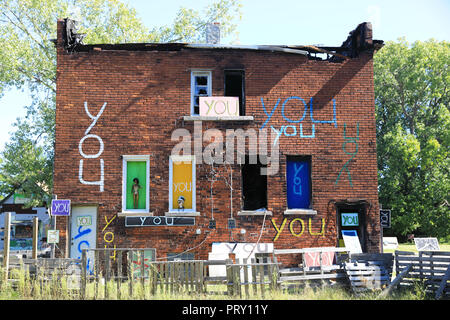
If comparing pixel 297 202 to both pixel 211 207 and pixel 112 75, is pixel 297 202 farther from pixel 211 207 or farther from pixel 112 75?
pixel 112 75

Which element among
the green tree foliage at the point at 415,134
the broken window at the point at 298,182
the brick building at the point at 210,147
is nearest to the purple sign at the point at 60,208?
the brick building at the point at 210,147

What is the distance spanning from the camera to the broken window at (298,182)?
588 inches

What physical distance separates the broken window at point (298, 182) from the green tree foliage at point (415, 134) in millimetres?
19518

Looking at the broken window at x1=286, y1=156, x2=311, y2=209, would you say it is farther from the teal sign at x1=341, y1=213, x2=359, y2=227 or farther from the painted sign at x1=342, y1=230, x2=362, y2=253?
the painted sign at x1=342, y1=230, x2=362, y2=253

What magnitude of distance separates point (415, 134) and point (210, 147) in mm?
25650

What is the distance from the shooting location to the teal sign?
14961mm

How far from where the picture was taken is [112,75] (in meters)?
14.8

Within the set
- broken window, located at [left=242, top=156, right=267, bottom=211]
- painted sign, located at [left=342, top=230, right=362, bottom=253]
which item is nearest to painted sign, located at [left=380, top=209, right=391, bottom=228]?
painted sign, located at [left=342, top=230, right=362, bottom=253]

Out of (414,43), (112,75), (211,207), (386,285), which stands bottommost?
(386,285)

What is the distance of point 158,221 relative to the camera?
1430 cm

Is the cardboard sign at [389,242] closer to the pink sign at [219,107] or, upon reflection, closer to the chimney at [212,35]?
the pink sign at [219,107]

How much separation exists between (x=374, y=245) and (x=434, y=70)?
24376mm

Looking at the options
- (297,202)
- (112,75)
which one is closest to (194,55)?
(112,75)

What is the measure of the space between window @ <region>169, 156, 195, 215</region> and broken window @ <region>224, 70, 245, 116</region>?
260 centimetres
